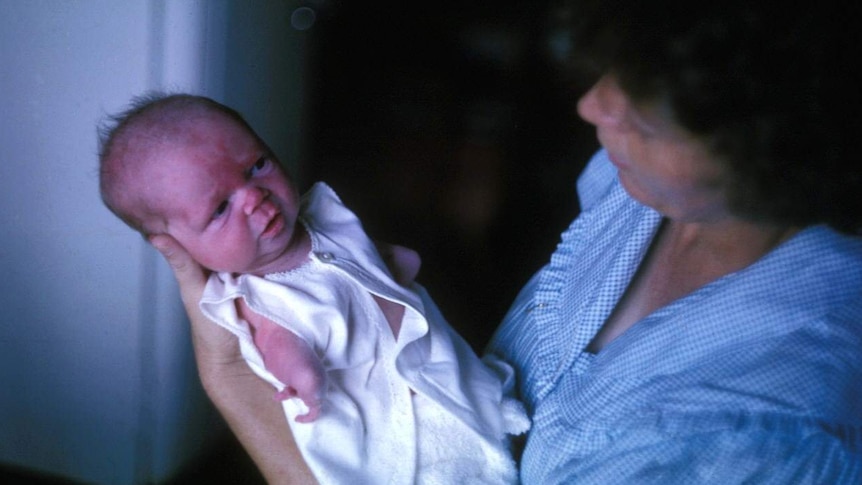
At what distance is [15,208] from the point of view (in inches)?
42.6

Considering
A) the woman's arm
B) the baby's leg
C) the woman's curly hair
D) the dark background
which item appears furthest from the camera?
the dark background

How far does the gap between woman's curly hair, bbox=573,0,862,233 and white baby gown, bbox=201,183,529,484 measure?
44 cm

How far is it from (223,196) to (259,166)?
74 millimetres

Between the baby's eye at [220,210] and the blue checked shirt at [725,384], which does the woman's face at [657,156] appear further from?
the baby's eye at [220,210]

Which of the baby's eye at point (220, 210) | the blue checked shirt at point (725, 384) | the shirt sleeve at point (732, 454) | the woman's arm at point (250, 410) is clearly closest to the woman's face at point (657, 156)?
the blue checked shirt at point (725, 384)

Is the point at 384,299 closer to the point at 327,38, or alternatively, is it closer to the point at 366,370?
the point at 366,370

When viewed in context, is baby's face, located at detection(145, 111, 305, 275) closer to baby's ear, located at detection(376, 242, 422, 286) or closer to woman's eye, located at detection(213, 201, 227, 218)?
woman's eye, located at detection(213, 201, 227, 218)

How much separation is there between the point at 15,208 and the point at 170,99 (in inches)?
19.3

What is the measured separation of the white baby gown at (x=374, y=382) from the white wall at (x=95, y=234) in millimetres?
416

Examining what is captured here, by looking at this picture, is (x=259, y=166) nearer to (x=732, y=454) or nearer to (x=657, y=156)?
(x=657, y=156)

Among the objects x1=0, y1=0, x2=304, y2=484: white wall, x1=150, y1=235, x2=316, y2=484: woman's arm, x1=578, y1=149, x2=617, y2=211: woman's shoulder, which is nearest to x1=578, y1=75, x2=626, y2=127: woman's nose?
x1=578, y1=149, x2=617, y2=211: woman's shoulder

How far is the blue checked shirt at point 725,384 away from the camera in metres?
0.60

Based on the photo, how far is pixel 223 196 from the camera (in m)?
0.79

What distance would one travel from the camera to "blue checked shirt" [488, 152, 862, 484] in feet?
1.98
